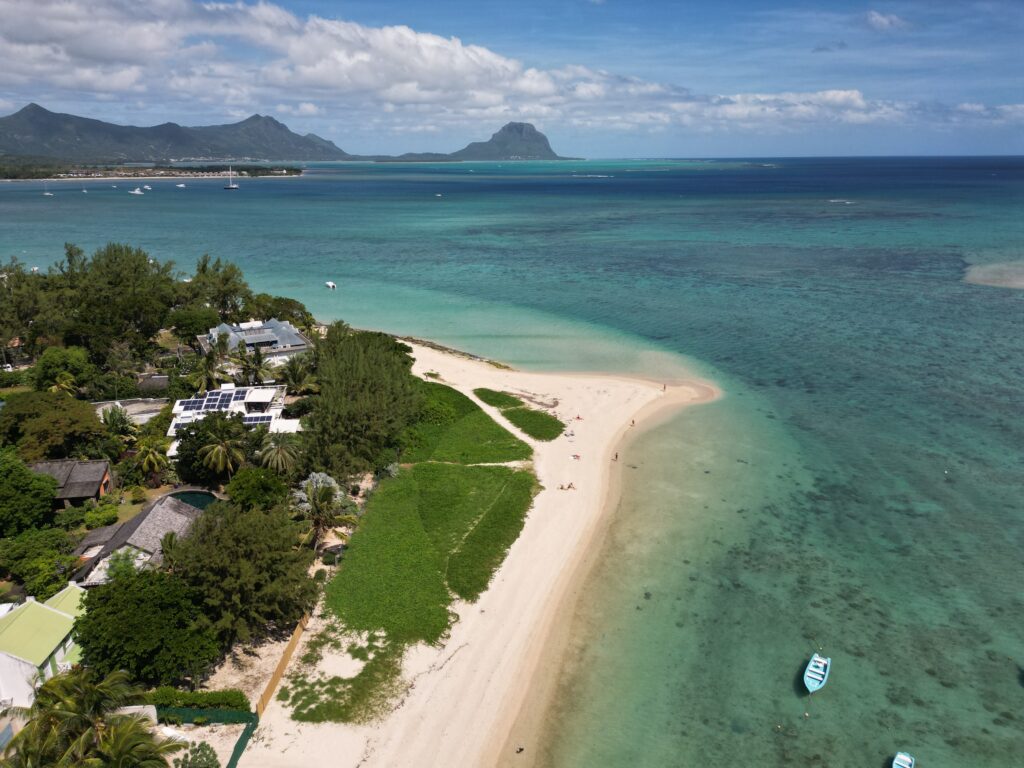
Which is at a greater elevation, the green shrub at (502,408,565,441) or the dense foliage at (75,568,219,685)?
the green shrub at (502,408,565,441)

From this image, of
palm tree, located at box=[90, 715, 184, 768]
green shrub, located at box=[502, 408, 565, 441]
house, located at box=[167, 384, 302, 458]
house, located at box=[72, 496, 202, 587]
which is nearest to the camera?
palm tree, located at box=[90, 715, 184, 768]

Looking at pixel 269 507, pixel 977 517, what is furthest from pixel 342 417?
pixel 977 517

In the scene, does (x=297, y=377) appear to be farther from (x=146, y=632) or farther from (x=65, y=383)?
(x=146, y=632)

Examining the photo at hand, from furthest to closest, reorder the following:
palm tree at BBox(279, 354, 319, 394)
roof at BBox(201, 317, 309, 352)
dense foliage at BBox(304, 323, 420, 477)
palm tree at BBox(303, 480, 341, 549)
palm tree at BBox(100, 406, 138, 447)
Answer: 1. roof at BBox(201, 317, 309, 352)
2. palm tree at BBox(279, 354, 319, 394)
3. palm tree at BBox(100, 406, 138, 447)
4. dense foliage at BBox(304, 323, 420, 477)
5. palm tree at BBox(303, 480, 341, 549)

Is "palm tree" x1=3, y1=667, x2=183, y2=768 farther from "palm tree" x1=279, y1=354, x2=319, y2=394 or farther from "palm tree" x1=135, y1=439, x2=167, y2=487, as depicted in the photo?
"palm tree" x1=279, y1=354, x2=319, y2=394

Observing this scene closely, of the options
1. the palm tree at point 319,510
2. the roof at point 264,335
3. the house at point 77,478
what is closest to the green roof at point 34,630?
the palm tree at point 319,510

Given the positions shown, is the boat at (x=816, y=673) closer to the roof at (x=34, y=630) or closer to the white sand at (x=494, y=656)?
the white sand at (x=494, y=656)

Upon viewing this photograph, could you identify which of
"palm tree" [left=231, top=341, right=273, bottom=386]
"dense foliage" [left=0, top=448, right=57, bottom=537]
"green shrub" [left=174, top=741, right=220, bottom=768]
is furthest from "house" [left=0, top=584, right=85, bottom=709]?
"palm tree" [left=231, top=341, right=273, bottom=386]
